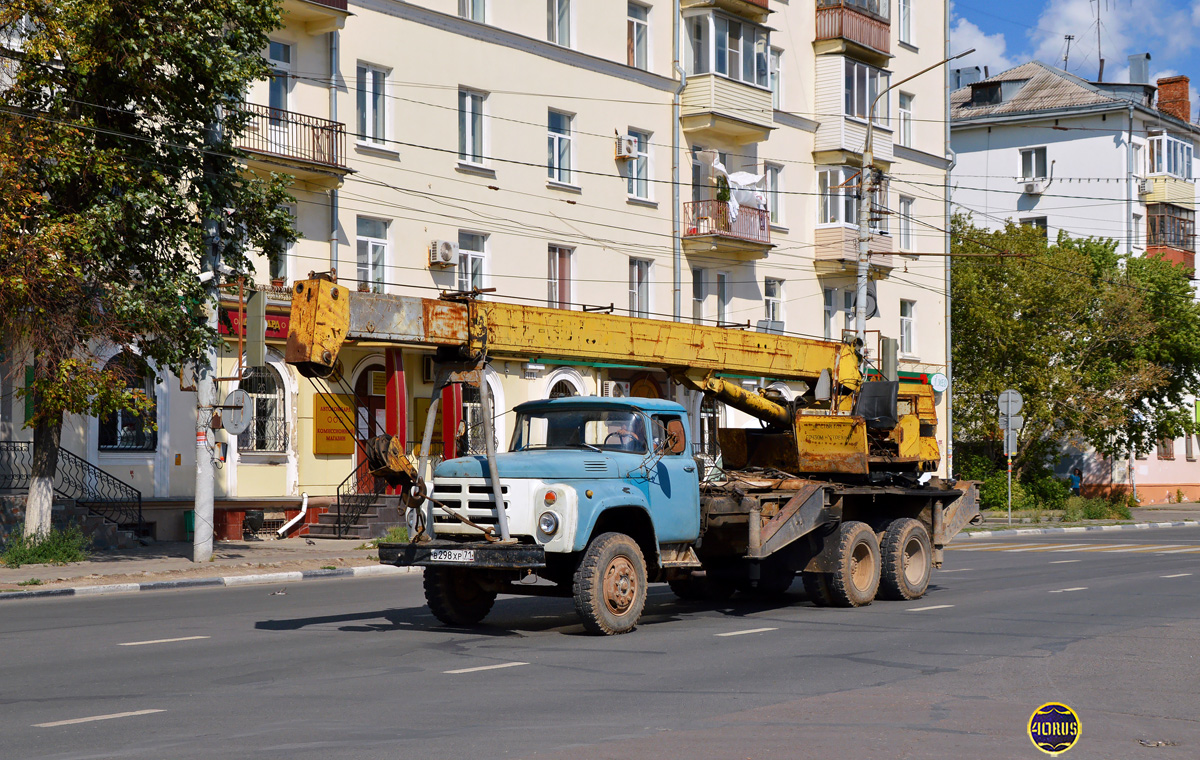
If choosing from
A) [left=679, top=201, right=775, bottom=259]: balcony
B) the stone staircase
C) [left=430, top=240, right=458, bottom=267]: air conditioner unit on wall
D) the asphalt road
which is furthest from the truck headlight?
[left=679, top=201, right=775, bottom=259]: balcony

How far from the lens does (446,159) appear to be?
31.0 metres

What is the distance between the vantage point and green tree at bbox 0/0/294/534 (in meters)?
19.4

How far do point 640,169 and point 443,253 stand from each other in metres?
8.28

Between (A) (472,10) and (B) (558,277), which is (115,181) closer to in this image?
(A) (472,10)

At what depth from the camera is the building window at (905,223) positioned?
46.0 metres

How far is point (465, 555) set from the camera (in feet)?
39.6

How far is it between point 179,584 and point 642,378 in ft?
54.8

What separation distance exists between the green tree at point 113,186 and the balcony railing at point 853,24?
24226 mm

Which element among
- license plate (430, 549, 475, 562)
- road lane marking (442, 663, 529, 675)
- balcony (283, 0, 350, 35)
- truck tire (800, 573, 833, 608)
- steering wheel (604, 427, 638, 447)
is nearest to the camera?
road lane marking (442, 663, 529, 675)

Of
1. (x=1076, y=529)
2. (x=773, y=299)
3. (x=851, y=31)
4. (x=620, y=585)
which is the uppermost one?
(x=851, y=31)

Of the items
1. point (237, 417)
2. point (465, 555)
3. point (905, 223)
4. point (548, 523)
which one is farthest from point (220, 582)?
point (905, 223)

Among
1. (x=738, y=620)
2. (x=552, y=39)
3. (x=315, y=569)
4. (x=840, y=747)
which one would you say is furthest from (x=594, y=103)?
(x=840, y=747)

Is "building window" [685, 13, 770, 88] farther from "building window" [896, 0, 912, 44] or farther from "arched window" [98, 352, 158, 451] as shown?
"arched window" [98, 352, 158, 451]

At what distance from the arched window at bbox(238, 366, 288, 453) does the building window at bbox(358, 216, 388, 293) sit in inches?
117
